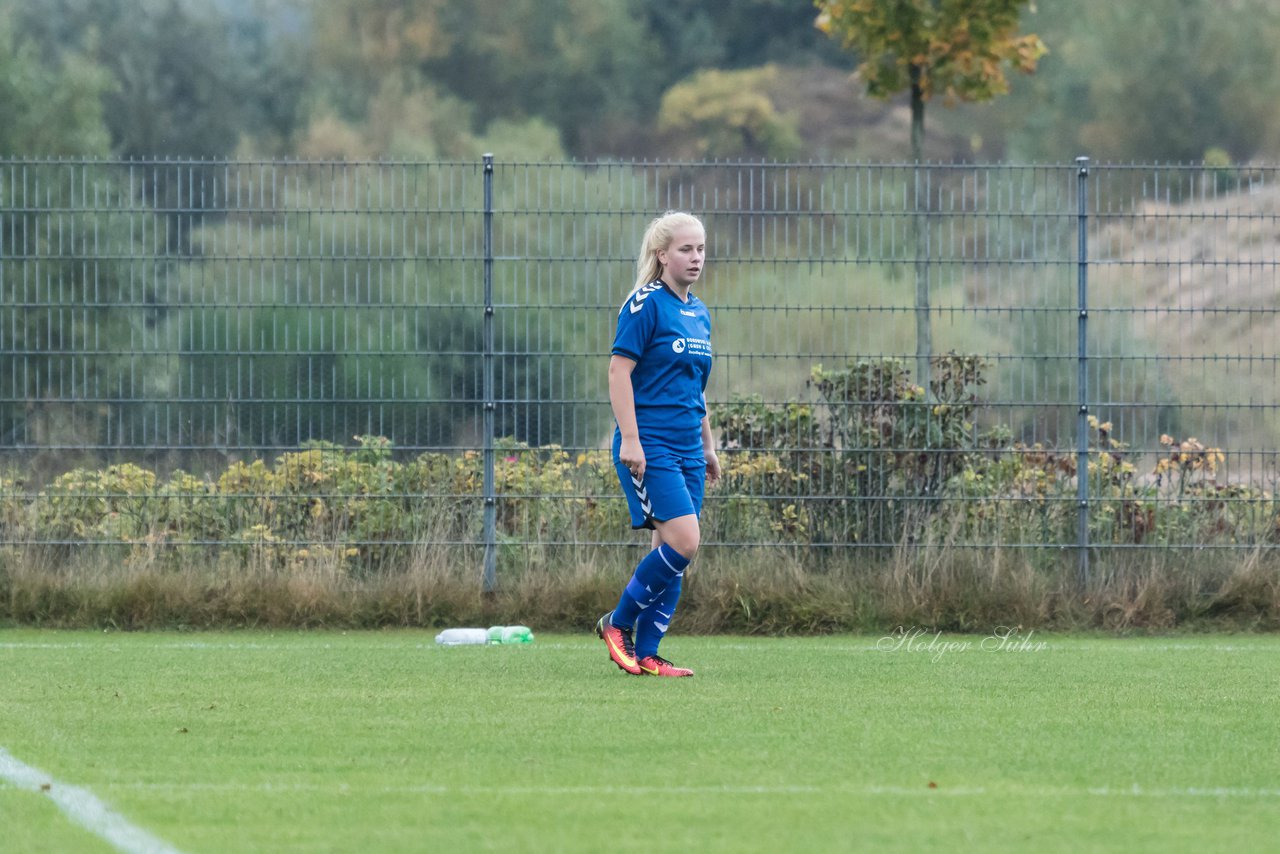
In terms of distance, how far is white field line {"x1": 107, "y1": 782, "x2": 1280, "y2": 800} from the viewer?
182 inches

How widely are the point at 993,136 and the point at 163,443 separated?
53.0 metres

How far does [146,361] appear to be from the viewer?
32.8 feet

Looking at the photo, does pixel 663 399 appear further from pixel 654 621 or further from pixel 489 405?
pixel 489 405

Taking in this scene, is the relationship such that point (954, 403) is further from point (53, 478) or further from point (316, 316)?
point (53, 478)

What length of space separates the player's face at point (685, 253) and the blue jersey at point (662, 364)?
0.10m

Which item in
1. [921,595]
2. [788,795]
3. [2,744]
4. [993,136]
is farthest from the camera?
[993,136]

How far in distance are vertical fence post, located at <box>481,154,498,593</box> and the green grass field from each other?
153 centimetres

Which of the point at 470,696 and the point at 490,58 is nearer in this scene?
the point at 470,696

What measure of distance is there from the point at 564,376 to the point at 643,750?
4888mm

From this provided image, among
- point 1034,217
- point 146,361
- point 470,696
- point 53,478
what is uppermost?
point 1034,217

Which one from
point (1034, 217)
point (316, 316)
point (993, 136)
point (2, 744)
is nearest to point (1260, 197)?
point (1034, 217)

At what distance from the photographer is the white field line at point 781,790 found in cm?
463

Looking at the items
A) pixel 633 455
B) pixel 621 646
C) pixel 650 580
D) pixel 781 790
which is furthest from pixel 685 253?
pixel 781 790

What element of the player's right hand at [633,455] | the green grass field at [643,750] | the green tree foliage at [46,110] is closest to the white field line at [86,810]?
the green grass field at [643,750]
